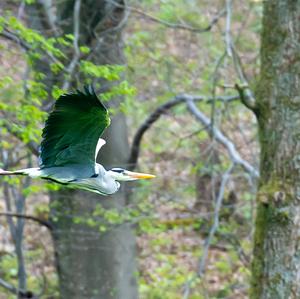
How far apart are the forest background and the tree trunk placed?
274mm

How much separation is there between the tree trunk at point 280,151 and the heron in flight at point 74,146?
→ 75.1 inches

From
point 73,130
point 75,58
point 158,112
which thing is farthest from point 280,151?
point 73,130

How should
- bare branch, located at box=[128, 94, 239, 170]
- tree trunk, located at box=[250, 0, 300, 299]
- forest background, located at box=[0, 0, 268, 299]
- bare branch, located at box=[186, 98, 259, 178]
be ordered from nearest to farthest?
tree trunk, located at box=[250, 0, 300, 299]
forest background, located at box=[0, 0, 268, 299]
bare branch, located at box=[186, 98, 259, 178]
bare branch, located at box=[128, 94, 239, 170]

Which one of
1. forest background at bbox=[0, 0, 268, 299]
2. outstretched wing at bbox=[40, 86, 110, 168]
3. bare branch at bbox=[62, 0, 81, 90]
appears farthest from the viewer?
forest background at bbox=[0, 0, 268, 299]

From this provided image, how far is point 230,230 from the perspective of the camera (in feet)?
23.1

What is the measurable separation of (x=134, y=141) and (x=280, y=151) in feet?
7.54

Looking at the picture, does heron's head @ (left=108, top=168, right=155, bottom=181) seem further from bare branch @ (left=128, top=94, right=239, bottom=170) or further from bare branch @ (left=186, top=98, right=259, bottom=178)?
bare branch @ (left=128, top=94, right=239, bottom=170)

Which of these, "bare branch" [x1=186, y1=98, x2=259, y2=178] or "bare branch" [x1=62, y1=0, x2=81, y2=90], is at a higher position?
"bare branch" [x1=62, y1=0, x2=81, y2=90]

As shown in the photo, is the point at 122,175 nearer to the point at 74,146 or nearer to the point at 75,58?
the point at 74,146

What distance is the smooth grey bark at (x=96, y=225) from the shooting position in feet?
21.5

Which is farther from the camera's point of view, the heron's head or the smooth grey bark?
the smooth grey bark

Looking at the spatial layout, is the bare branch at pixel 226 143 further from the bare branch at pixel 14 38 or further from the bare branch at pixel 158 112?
the bare branch at pixel 14 38

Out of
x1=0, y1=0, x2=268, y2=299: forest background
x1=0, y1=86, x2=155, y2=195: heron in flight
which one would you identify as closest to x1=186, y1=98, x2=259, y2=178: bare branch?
x1=0, y1=0, x2=268, y2=299: forest background

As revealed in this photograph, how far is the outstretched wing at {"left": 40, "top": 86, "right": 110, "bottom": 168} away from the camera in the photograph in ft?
10.1
